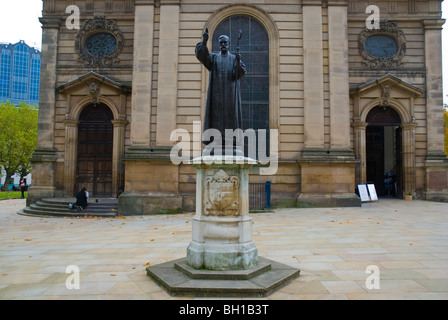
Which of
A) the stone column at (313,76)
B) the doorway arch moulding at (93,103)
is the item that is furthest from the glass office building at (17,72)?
the stone column at (313,76)

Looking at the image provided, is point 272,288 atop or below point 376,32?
below

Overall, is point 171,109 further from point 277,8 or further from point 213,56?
point 213,56

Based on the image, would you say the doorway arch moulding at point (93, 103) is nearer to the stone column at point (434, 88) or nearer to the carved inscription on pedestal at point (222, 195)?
the carved inscription on pedestal at point (222, 195)

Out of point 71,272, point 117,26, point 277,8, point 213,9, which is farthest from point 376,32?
point 71,272

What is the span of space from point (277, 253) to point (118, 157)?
40.2ft

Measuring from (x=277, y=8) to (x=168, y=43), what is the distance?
19.6ft

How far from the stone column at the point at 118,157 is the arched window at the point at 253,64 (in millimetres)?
6670

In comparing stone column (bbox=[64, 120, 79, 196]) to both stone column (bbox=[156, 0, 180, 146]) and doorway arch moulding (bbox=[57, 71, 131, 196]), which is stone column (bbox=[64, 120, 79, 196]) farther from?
stone column (bbox=[156, 0, 180, 146])

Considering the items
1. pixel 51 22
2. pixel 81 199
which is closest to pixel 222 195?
pixel 81 199

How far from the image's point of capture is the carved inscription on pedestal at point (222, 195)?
17.3 feet

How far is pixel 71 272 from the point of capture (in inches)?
218

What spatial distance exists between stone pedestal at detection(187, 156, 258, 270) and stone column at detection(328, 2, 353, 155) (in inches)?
433

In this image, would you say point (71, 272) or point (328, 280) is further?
point (71, 272)

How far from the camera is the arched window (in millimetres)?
15969
